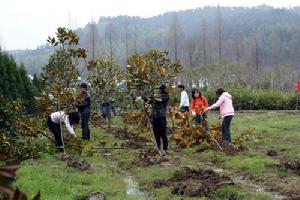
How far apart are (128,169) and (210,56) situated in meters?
47.9

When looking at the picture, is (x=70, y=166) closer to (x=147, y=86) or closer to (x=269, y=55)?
(x=147, y=86)

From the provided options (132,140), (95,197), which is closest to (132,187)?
(95,197)

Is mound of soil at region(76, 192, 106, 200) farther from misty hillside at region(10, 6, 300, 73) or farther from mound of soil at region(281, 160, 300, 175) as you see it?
misty hillside at region(10, 6, 300, 73)

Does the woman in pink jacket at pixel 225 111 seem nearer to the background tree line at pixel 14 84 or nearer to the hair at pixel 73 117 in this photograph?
the hair at pixel 73 117

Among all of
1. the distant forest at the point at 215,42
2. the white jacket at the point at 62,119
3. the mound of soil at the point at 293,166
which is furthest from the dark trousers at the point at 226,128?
the distant forest at the point at 215,42

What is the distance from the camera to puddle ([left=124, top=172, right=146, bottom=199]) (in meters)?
8.41

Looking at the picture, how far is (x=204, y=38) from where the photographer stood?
50.9 metres

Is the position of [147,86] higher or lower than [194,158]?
higher

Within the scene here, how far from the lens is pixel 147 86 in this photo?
11.5 m

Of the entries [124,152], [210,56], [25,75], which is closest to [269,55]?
[210,56]

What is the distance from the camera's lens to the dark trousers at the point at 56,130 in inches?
Answer: 496

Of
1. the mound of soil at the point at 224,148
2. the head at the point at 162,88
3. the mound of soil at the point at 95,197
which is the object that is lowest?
the mound of soil at the point at 224,148

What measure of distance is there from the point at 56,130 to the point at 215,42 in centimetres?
5232

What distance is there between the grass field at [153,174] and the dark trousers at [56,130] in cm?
Answer: 82
